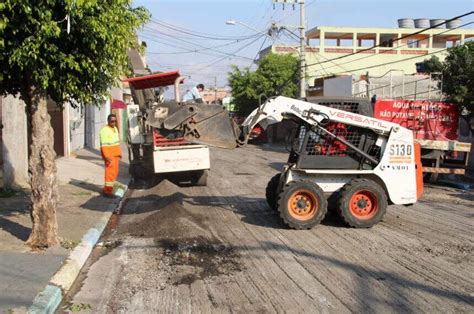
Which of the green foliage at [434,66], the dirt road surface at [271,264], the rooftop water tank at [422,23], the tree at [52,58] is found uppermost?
the rooftop water tank at [422,23]

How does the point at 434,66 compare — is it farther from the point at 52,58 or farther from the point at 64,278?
the point at 64,278

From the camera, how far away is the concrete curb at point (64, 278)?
5387 mm

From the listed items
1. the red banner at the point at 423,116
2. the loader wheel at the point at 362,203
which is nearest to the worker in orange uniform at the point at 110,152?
the loader wheel at the point at 362,203

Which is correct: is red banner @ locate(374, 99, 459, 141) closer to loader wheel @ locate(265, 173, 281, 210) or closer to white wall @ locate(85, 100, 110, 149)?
loader wheel @ locate(265, 173, 281, 210)

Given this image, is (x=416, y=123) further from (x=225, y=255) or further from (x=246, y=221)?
(x=225, y=255)

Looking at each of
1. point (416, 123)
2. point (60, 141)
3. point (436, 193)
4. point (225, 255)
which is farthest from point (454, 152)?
point (60, 141)

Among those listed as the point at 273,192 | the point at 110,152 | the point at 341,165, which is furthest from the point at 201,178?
the point at 341,165

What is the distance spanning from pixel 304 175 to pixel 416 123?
8209 mm

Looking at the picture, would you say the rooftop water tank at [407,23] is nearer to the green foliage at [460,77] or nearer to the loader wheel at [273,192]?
the green foliage at [460,77]

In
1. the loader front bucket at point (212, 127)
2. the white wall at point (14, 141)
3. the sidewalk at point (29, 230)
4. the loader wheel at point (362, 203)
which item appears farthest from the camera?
the white wall at point (14, 141)

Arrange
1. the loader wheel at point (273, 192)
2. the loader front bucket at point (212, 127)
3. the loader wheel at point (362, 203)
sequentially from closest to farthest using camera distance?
the loader front bucket at point (212, 127) → the loader wheel at point (362, 203) → the loader wheel at point (273, 192)

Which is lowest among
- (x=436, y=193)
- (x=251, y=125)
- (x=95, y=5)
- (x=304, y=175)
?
(x=436, y=193)

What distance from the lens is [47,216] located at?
742 cm

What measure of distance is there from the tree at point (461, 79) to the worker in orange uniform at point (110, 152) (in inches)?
434
